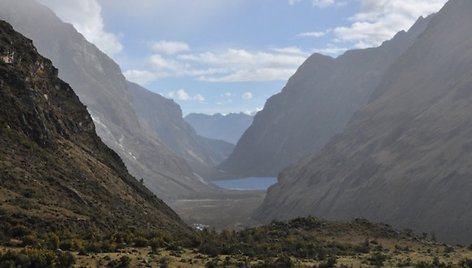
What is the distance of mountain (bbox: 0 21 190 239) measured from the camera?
4272cm

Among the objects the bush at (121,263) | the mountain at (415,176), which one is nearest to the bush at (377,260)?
the bush at (121,263)

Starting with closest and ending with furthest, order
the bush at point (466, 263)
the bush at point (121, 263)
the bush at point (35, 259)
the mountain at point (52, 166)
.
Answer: the bush at point (35, 259) → the bush at point (121, 263) → the bush at point (466, 263) → the mountain at point (52, 166)

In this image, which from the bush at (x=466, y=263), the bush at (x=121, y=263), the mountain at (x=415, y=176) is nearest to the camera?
the bush at (x=121, y=263)

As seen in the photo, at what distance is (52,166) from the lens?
57.4 metres

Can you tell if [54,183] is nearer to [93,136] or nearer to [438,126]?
[93,136]

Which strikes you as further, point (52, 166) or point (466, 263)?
point (52, 166)

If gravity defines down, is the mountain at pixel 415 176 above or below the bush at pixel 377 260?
above

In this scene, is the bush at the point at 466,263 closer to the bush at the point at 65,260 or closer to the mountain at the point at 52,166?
the bush at the point at 65,260

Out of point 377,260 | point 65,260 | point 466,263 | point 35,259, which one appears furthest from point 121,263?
point 466,263

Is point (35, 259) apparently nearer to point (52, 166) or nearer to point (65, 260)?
point (65, 260)

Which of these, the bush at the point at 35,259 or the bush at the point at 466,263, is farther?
the bush at the point at 466,263

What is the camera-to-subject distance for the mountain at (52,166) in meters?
42.7

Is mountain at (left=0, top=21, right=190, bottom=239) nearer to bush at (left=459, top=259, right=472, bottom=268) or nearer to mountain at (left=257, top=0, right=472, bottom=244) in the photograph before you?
bush at (left=459, top=259, right=472, bottom=268)

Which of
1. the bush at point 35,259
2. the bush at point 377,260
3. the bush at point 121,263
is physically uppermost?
the bush at point 35,259
